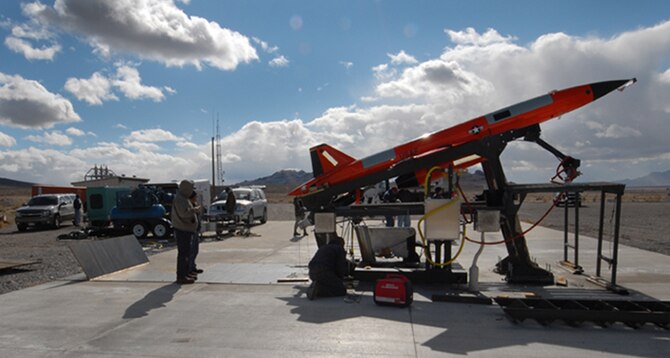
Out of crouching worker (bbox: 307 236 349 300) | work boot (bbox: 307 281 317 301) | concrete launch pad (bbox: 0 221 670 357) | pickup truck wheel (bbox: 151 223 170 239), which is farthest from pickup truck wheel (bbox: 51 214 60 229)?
work boot (bbox: 307 281 317 301)

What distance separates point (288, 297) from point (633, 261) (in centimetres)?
837

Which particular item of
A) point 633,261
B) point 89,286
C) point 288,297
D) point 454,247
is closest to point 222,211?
point 454,247

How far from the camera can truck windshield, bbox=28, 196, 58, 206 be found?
2412 centimetres

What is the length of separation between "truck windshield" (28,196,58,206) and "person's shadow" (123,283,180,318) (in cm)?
1992

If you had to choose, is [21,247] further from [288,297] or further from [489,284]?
[489,284]

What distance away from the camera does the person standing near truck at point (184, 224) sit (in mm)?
8758

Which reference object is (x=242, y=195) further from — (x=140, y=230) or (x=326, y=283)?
(x=326, y=283)

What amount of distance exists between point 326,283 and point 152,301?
279 cm

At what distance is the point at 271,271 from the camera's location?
9930 millimetres

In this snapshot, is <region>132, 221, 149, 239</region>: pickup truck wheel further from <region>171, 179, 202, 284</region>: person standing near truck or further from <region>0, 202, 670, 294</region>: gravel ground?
<region>171, 179, 202, 284</region>: person standing near truck

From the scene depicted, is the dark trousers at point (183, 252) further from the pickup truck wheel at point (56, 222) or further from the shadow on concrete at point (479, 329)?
the pickup truck wheel at point (56, 222)

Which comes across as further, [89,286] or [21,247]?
[21,247]

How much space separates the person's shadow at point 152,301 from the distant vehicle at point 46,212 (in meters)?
18.8

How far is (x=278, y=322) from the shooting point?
609 centimetres
